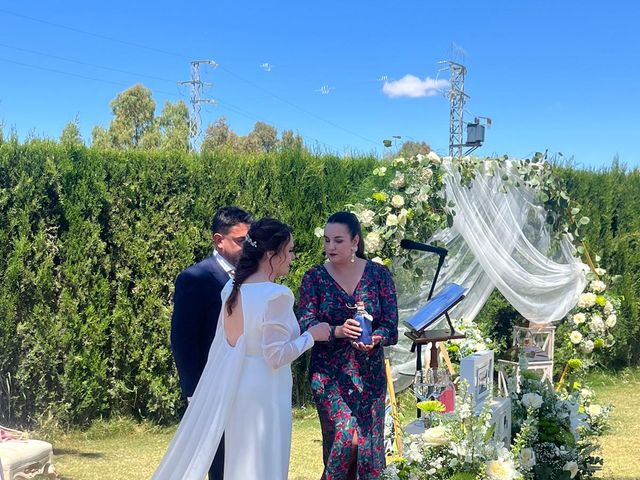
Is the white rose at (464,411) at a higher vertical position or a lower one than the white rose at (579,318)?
lower

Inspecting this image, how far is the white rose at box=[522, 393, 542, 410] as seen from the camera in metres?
4.12

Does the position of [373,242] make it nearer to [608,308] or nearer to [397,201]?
[397,201]

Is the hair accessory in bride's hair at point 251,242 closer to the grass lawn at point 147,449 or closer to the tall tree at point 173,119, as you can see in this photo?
the grass lawn at point 147,449

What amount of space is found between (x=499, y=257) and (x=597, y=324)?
4.04 ft

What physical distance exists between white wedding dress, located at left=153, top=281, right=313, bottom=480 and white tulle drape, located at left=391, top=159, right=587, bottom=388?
2829 millimetres

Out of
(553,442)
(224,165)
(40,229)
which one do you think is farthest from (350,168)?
(553,442)

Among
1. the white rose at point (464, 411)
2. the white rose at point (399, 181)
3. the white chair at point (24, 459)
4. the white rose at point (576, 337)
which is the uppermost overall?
the white rose at point (399, 181)

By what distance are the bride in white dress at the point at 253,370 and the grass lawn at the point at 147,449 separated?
2268 mm

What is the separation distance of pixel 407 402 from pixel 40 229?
4008 millimetres

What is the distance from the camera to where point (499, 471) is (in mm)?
2943

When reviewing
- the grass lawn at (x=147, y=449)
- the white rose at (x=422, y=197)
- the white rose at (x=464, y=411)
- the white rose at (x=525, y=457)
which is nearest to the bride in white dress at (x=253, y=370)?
the white rose at (x=464, y=411)

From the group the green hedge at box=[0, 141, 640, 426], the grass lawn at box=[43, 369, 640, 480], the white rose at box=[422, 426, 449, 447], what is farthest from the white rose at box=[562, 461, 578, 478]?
the green hedge at box=[0, 141, 640, 426]

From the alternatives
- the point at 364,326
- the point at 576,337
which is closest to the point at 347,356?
the point at 364,326

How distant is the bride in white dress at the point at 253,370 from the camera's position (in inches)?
109
